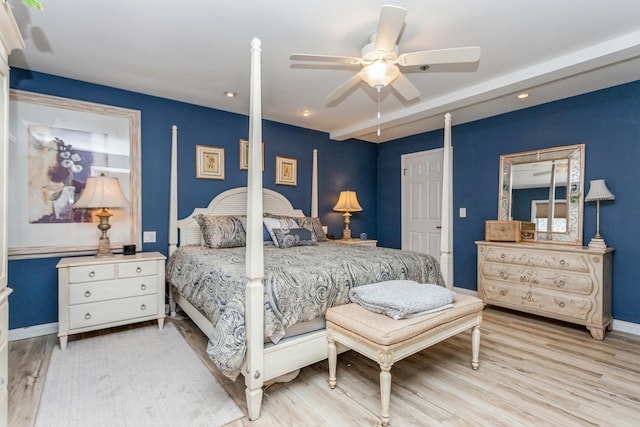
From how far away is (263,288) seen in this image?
179cm

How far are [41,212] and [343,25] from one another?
306cm

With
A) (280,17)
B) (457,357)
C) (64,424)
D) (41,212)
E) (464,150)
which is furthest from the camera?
(464,150)

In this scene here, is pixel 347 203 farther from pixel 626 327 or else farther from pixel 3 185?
pixel 3 185

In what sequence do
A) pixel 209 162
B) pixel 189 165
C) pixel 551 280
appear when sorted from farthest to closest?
pixel 209 162 < pixel 189 165 < pixel 551 280

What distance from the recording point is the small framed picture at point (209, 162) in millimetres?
3746

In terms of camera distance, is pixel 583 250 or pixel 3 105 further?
pixel 583 250

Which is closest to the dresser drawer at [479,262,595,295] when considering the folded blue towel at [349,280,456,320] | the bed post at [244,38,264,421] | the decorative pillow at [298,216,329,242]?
the folded blue towel at [349,280,456,320]

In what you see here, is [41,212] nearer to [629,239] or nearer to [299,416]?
[299,416]

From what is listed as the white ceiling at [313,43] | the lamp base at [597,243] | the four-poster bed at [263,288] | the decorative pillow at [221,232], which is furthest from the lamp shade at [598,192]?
the decorative pillow at [221,232]

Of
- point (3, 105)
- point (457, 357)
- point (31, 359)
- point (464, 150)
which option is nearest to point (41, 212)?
point (31, 359)

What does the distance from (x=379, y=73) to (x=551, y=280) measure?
2.65m

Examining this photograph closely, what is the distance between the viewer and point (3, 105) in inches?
52.7

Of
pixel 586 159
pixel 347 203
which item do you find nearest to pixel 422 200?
pixel 347 203

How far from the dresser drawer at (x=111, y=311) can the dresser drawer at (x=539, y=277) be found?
3.52 meters
